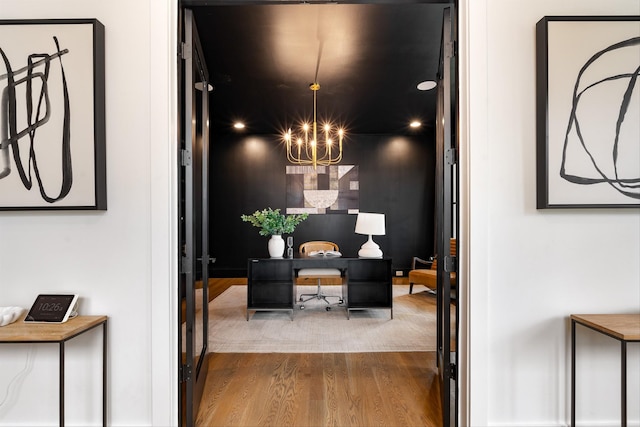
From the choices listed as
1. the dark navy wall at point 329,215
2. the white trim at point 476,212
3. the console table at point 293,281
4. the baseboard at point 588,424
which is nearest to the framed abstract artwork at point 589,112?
the white trim at point 476,212

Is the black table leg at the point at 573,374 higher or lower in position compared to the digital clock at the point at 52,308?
lower

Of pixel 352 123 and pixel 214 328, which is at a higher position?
pixel 352 123

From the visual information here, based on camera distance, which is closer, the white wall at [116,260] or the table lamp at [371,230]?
the white wall at [116,260]

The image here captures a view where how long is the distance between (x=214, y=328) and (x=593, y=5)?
13.0ft

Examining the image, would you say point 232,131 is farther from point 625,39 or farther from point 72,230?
point 625,39

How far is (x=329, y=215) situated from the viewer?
7.24 m

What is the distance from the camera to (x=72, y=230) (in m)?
1.76

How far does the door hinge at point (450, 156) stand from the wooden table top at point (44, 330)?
74.8 inches

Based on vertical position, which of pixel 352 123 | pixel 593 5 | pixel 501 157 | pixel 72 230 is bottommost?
pixel 72 230

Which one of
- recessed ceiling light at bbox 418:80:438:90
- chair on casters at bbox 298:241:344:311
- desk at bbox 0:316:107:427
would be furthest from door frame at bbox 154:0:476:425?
recessed ceiling light at bbox 418:80:438:90

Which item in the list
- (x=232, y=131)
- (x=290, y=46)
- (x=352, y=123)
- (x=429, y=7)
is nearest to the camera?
(x=429, y=7)

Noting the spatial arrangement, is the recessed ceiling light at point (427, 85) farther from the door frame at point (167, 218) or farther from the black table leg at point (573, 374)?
the black table leg at point (573, 374)

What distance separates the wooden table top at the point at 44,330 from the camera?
1.42 metres

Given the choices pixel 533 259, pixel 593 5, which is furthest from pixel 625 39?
pixel 533 259
